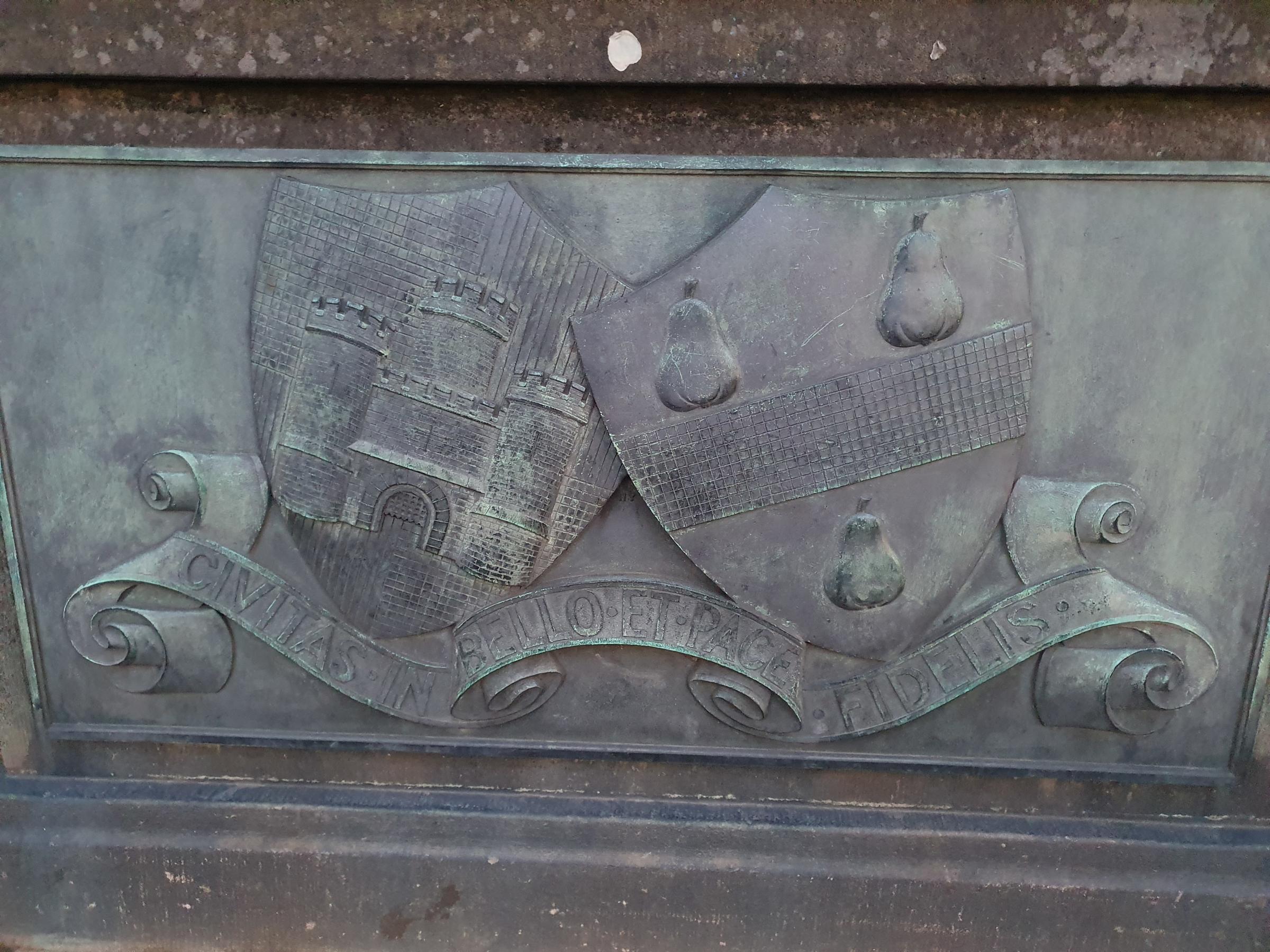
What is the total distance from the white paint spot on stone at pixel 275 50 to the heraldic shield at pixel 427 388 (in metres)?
0.26

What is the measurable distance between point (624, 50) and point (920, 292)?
81 cm

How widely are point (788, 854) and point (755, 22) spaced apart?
198 cm

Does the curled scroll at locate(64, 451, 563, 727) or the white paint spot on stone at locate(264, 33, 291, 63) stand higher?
the white paint spot on stone at locate(264, 33, 291, 63)

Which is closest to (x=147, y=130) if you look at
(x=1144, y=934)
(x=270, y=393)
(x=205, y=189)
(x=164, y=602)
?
(x=205, y=189)

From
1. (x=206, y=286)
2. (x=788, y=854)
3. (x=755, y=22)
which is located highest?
(x=755, y=22)

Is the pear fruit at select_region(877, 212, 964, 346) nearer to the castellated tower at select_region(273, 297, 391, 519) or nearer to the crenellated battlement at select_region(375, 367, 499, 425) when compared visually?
the crenellated battlement at select_region(375, 367, 499, 425)

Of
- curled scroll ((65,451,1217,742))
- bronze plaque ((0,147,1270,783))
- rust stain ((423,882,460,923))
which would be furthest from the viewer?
rust stain ((423,882,460,923))

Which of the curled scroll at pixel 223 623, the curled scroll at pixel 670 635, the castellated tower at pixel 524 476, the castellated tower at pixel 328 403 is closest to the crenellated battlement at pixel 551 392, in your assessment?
the castellated tower at pixel 524 476

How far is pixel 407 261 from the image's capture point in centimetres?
198

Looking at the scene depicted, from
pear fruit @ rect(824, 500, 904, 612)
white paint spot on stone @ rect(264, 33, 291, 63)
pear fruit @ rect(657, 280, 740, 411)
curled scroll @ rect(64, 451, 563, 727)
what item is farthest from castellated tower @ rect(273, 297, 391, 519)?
pear fruit @ rect(824, 500, 904, 612)

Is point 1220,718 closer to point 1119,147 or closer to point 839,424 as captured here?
point 839,424

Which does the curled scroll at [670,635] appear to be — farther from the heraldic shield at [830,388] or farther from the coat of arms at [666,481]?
the heraldic shield at [830,388]

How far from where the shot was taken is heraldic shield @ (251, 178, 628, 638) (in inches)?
77.5

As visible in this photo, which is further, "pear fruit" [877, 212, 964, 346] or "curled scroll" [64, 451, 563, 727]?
"curled scroll" [64, 451, 563, 727]
